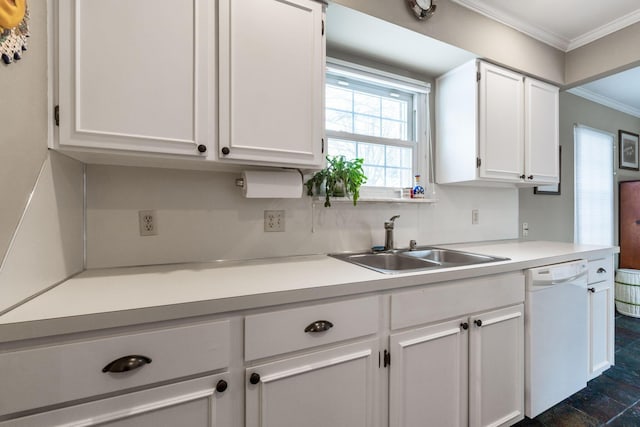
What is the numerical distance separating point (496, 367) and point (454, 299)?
19.6 inches

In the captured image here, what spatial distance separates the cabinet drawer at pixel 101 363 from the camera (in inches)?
27.2

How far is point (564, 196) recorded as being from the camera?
2955 mm

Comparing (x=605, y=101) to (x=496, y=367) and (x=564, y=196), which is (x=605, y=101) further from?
(x=496, y=367)

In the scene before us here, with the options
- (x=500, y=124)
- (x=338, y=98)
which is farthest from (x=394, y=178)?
(x=500, y=124)

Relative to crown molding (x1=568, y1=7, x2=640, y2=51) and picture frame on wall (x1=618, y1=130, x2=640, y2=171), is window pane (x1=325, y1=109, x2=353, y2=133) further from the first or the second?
picture frame on wall (x1=618, y1=130, x2=640, y2=171)

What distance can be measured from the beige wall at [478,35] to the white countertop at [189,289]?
1.33 metres

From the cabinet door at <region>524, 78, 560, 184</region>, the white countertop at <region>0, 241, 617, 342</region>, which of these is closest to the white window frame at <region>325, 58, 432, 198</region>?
the cabinet door at <region>524, 78, 560, 184</region>

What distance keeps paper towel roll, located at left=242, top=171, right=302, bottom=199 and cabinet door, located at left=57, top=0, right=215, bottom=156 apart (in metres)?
0.28

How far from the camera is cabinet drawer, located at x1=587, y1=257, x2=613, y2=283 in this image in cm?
189

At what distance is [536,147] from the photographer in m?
2.18

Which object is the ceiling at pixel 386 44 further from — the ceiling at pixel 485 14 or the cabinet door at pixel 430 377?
the cabinet door at pixel 430 377

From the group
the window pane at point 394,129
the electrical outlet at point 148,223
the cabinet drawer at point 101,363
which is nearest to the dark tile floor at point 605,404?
the cabinet drawer at point 101,363

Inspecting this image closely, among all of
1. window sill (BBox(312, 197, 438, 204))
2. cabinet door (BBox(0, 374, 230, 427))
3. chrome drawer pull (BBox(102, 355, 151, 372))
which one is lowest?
cabinet door (BBox(0, 374, 230, 427))

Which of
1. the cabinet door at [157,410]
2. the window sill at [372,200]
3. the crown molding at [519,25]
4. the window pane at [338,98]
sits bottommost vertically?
the cabinet door at [157,410]
